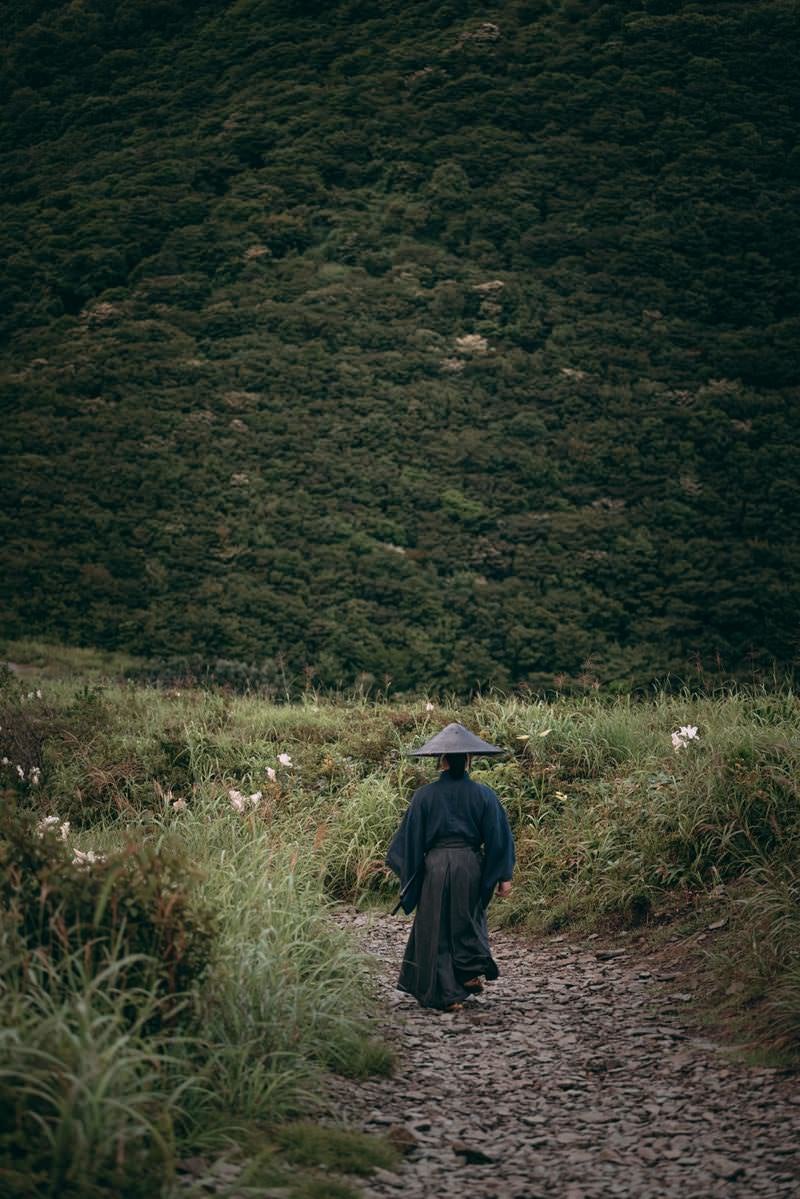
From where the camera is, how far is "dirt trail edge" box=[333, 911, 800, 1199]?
351cm

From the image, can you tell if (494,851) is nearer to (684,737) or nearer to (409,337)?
(684,737)

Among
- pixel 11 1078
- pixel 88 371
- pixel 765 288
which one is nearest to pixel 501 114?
pixel 765 288

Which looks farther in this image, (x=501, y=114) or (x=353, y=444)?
(x=501, y=114)

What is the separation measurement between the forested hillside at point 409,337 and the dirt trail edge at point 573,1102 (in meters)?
12.5

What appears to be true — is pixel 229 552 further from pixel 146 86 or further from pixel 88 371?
pixel 146 86

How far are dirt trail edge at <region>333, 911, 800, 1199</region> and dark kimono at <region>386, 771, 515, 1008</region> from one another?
176 millimetres

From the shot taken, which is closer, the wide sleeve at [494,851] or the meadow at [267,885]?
the meadow at [267,885]

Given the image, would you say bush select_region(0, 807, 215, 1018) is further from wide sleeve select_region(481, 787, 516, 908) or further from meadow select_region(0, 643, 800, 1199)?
wide sleeve select_region(481, 787, 516, 908)

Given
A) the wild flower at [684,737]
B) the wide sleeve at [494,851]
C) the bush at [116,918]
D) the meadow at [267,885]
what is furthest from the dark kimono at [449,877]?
the bush at [116,918]

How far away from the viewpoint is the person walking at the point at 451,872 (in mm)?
5508

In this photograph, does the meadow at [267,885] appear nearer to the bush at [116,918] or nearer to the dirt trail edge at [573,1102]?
the bush at [116,918]

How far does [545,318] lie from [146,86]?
1407 cm

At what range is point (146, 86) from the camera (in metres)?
29.5

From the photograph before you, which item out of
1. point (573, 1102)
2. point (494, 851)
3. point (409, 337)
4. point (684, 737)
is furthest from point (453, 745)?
point (409, 337)
